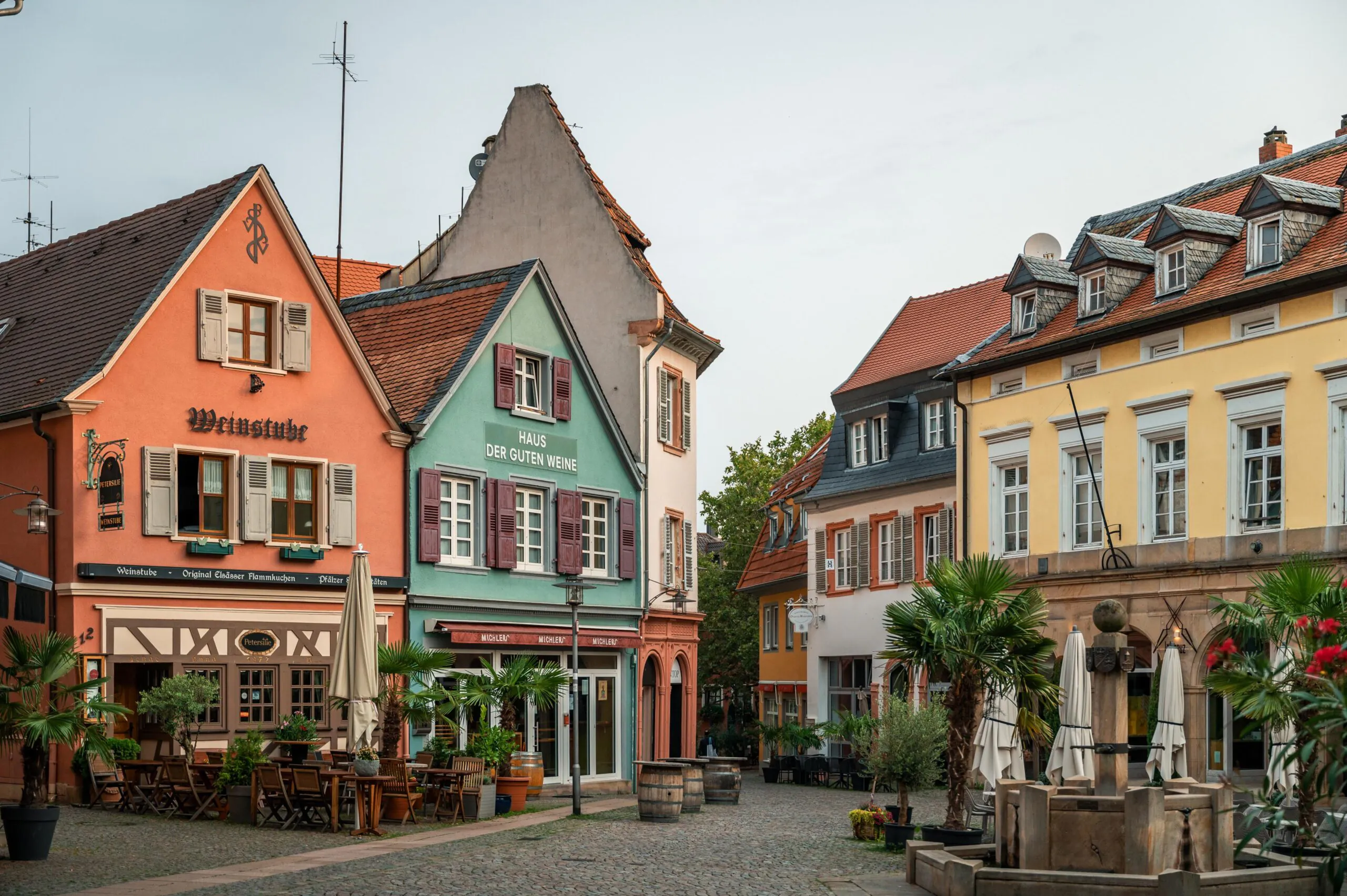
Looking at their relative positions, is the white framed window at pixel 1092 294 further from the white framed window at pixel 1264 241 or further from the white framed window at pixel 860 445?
the white framed window at pixel 860 445

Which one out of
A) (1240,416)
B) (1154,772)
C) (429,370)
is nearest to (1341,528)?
(1240,416)

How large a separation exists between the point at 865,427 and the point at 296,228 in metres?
18.6

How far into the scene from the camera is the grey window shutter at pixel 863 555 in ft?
134

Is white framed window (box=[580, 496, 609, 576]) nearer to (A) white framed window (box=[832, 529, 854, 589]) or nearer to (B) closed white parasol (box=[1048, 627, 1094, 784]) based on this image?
(A) white framed window (box=[832, 529, 854, 589])

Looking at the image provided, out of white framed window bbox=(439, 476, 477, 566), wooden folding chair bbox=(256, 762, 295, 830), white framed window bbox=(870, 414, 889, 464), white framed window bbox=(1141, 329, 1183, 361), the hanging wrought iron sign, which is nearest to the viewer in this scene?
wooden folding chair bbox=(256, 762, 295, 830)

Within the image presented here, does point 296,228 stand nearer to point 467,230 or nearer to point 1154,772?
point 467,230

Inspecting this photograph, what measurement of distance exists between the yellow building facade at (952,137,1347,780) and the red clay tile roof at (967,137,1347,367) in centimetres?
6

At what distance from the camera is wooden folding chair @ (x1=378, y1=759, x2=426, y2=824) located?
22.4m

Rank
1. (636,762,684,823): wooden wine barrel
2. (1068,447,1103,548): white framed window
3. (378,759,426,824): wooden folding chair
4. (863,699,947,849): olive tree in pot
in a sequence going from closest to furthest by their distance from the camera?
(863,699,947,849): olive tree in pot < (378,759,426,824): wooden folding chair < (636,762,684,823): wooden wine barrel < (1068,447,1103,548): white framed window

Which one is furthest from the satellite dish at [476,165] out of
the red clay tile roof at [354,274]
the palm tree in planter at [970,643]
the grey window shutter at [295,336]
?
the palm tree in planter at [970,643]

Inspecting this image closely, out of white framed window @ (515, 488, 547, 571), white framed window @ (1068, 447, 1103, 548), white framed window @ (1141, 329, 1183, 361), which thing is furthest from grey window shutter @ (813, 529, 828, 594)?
white framed window @ (1141, 329, 1183, 361)

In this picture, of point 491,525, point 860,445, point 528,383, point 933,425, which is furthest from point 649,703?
point 860,445

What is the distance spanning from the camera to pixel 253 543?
2667 cm

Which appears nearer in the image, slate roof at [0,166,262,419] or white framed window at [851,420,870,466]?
slate roof at [0,166,262,419]
